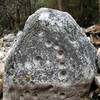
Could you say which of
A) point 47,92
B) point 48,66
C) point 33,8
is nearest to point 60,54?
point 48,66

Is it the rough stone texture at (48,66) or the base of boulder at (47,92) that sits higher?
the rough stone texture at (48,66)

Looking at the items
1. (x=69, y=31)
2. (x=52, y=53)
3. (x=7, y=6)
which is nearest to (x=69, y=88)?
(x=52, y=53)

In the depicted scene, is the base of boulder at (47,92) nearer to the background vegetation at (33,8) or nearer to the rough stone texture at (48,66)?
the rough stone texture at (48,66)

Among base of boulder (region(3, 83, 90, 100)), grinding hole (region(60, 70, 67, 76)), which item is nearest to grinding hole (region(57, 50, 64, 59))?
grinding hole (region(60, 70, 67, 76))

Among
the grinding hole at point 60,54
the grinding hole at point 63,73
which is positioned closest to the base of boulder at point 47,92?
the grinding hole at point 63,73

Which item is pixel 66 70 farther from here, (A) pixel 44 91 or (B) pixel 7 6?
(B) pixel 7 6

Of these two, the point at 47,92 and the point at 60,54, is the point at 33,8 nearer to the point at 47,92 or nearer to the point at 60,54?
the point at 60,54

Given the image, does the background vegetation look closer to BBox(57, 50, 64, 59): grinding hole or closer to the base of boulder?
BBox(57, 50, 64, 59): grinding hole

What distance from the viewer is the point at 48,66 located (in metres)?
3.77

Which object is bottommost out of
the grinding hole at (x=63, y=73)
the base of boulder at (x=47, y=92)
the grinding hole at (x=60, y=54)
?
the base of boulder at (x=47, y=92)

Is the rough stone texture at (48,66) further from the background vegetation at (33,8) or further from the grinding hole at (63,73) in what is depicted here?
the background vegetation at (33,8)

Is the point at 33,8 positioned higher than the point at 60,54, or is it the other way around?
the point at 60,54

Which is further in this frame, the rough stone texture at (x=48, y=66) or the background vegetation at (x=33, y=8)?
the background vegetation at (x=33, y=8)

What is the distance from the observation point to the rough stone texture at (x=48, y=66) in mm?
3756
